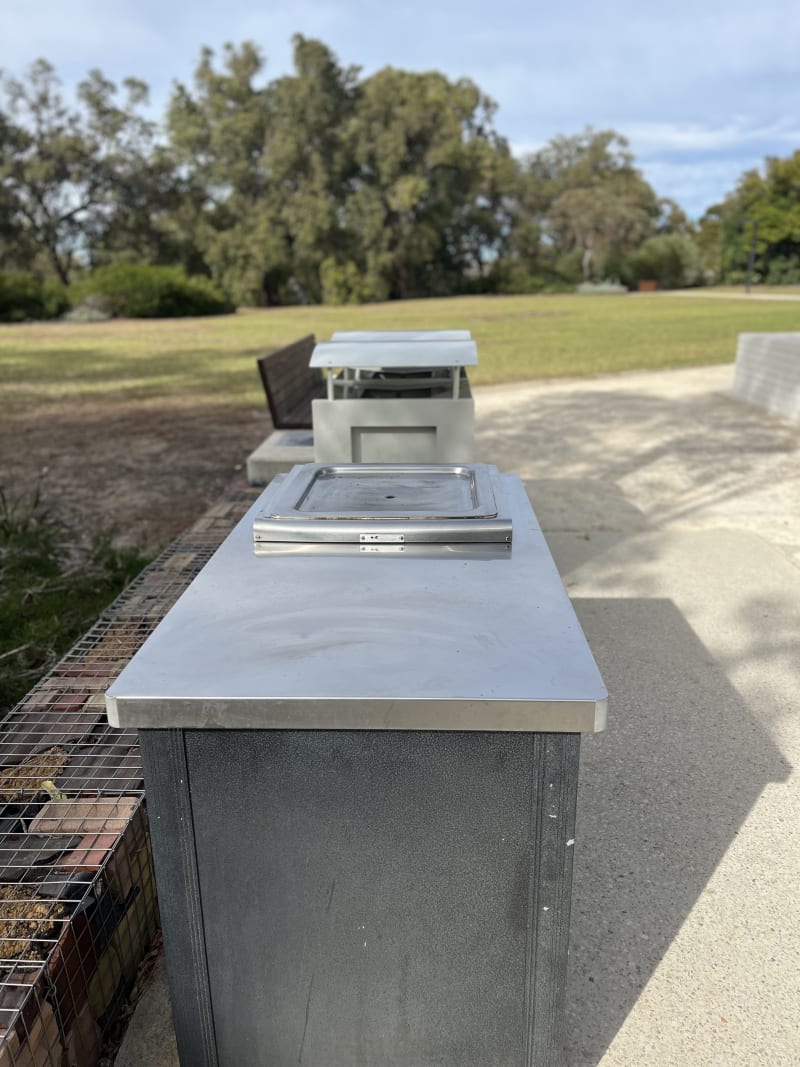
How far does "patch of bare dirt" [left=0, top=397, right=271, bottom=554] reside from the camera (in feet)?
18.7

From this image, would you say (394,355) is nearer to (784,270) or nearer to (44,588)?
(44,588)

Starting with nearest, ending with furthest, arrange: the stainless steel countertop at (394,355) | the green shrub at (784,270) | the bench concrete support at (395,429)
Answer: the stainless steel countertop at (394,355)
the bench concrete support at (395,429)
the green shrub at (784,270)

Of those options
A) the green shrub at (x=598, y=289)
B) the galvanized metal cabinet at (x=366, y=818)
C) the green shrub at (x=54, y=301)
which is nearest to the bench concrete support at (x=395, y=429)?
the galvanized metal cabinet at (x=366, y=818)

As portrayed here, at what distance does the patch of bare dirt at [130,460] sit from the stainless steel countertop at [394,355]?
1595 millimetres

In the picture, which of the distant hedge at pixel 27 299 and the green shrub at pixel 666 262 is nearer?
the distant hedge at pixel 27 299

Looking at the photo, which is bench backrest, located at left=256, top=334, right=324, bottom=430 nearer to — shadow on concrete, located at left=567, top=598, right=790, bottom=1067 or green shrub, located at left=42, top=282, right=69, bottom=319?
shadow on concrete, located at left=567, top=598, right=790, bottom=1067

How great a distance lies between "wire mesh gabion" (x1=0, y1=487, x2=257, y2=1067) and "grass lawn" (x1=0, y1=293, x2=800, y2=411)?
8.57m

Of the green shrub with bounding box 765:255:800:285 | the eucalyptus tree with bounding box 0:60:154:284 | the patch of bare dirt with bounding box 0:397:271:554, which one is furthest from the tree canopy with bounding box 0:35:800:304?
the patch of bare dirt with bounding box 0:397:271:554

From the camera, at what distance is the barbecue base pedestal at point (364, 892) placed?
1.43 meters

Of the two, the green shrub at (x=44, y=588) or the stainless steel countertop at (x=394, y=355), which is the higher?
the stainless steel countertop at (x=394, y=355)

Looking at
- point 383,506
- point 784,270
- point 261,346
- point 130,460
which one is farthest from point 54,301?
point 784,270

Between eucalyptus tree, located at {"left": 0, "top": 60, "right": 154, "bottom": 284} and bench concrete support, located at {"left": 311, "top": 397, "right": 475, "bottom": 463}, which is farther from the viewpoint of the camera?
eucalyptus tree, located at {"left": 0, "top": 60, "right": 154, "bottom": 284}

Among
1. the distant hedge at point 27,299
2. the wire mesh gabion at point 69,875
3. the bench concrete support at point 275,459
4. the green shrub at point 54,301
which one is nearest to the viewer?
the wire mesh gabion at point 69,875

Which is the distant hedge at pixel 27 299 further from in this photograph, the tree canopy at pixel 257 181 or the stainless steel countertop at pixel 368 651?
the stainless steel countertop at pixel 368 651
